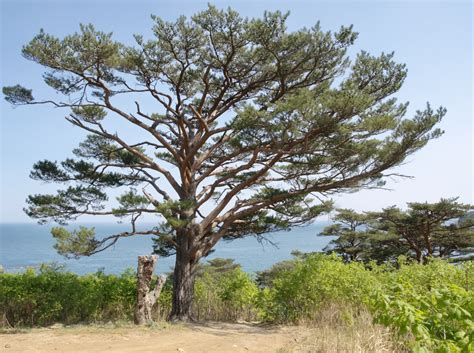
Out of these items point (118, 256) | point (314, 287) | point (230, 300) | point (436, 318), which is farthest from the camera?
point (118, 256)

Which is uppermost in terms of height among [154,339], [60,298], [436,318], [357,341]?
[60,298]

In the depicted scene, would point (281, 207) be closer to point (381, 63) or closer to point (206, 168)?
point (206, 168)

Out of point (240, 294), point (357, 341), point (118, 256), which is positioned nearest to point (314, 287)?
point (240, 294)

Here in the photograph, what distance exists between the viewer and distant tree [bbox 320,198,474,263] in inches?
673

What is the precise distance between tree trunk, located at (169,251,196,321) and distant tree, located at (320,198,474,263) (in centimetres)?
934

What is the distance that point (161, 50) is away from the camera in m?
7.96

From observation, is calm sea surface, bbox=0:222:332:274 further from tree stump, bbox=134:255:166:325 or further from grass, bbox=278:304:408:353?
grass, bbox=278:304:408:353

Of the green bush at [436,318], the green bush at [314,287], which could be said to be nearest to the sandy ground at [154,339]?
the green bush at [314,287]

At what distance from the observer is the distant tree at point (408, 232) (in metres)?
17.1

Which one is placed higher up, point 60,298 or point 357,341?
point 60,298

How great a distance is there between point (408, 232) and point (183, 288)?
507 inches

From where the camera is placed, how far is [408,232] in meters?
18.2

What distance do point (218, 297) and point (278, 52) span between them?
565cm

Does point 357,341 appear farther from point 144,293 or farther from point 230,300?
point 230,300
